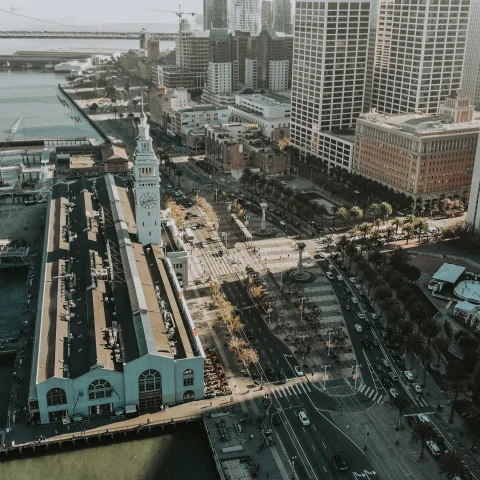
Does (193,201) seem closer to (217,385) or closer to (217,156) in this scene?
(217,156)

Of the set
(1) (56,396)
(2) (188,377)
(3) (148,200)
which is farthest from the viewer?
(3) (148,200)

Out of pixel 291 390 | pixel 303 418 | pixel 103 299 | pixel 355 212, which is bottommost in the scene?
pixel 291 390

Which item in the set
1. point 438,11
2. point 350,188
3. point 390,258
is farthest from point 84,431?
point 438,11

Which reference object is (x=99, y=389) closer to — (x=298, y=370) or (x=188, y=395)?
(x=188, y=395)

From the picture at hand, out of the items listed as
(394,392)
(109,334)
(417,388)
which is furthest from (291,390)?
(109,334)

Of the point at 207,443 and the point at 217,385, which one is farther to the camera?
the point at 217,385

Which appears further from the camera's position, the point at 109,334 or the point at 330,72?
the point at 330,72

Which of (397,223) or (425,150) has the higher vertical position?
(425,150)
